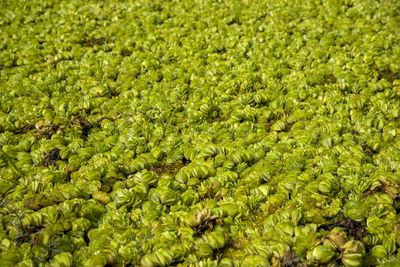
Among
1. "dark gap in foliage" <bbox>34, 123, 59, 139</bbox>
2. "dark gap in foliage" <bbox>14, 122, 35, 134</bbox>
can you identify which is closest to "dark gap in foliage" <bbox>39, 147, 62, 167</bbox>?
"dark gap in foliage" <bbox>34, 123, 59, 139</bbox>

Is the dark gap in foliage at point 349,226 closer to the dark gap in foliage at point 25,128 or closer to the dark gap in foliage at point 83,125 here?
the dark gap in foliage at point 83,125

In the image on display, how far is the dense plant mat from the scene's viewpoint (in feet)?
8.23

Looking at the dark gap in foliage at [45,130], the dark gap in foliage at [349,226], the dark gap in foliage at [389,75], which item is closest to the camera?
the dark gap in foliage at [349,226]

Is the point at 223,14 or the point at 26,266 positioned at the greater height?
the point at 223,14

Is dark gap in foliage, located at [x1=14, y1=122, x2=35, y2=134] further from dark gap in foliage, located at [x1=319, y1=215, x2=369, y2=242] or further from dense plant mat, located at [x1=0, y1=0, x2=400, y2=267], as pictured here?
dark gap in foliage, located at [x1=319, y1=215, x2=369, y2=242]

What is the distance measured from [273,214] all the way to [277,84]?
84.7 inches

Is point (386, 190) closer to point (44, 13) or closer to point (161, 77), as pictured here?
point (161, 77)

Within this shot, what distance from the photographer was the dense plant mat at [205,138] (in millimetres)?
2510

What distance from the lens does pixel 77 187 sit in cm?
299

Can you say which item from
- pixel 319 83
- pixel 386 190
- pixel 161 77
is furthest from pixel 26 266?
pixel 319 83

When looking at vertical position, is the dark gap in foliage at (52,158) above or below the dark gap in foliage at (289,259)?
above

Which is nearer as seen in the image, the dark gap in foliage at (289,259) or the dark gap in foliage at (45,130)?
the dark gap in foliage at (289,259)

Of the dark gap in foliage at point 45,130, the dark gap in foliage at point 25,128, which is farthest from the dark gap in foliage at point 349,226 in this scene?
the dark gap in foliage at point 25,128

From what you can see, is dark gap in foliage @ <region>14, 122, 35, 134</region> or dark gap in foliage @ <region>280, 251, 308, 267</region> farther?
dark gap in foliage @ <region>14, 122, 35, 134</region>
